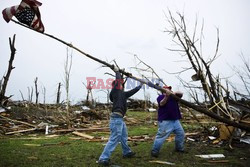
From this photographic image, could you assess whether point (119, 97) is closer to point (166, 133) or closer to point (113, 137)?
point (113, 137)

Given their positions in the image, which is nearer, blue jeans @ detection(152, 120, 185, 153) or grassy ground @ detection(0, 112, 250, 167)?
grassy ground @ detection(0, 112, 250, 167)

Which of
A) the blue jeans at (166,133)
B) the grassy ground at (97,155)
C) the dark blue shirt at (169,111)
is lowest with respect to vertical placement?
the grassy ground at (97,155)

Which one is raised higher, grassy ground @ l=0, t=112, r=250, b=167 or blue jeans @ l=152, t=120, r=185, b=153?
blue jeans @ l=152, t=120, r=185, b=153

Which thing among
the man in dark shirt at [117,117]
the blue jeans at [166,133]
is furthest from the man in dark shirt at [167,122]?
the man in dark shirt at [117,117]

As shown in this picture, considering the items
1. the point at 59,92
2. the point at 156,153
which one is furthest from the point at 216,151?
the point at 59,92

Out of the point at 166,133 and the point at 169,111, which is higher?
the point at 169,111

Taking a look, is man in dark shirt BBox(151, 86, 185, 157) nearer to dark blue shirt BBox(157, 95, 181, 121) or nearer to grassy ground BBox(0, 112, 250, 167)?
dark blue shirt BBox(157, 95, 181, 121)

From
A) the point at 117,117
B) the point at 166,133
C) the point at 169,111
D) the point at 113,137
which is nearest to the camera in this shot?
the point at 113,137

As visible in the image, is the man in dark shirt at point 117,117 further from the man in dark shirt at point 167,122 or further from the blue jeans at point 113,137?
the man in dark shirt at point 167,122

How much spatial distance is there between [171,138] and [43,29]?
19.7 ft

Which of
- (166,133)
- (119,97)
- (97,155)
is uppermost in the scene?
(119,97)

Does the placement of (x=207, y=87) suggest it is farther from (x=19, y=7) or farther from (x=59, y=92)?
(x=59, y=92)

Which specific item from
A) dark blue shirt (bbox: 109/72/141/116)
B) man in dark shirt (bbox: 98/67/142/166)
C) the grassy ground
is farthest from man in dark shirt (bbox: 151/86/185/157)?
dark blue shirt (bbox: 109/72/141/116)

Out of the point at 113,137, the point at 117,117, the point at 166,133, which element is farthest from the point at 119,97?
the point at 166,133
